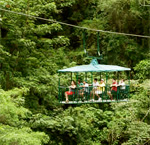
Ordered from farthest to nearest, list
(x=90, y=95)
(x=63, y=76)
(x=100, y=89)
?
(x=63, y=76) < (x=100, y=89) < (x=90, y=95)

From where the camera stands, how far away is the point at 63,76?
13.0 metres

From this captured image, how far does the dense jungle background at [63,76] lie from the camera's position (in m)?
10.3

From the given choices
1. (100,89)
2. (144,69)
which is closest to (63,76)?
(100,89)

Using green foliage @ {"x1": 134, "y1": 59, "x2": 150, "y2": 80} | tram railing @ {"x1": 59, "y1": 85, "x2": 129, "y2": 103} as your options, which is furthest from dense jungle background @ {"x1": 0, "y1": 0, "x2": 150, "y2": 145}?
tram railing @ {"x1": 59, "y1": 85, "x2": 129, "y2": 103}

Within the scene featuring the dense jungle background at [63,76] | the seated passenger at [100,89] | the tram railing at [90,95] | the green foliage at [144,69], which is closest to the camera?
the tram railing at [90,95]

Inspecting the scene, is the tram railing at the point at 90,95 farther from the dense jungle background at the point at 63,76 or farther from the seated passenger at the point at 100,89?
the dense jungle background at the point at 63,76

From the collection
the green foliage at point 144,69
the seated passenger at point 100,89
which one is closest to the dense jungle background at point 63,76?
the green foliage at point 144,69

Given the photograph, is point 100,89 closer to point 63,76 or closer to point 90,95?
point 90,95

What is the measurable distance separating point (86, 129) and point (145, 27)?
6588 mm

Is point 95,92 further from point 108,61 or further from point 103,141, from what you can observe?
point 108,61

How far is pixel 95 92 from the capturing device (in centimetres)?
951

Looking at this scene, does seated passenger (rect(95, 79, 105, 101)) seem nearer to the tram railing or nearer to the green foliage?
the tram railing

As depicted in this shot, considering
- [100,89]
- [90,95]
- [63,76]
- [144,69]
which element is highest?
A: [100,89]

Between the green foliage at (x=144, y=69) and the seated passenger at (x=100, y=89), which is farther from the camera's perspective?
the green foliage at (x=144, y=69)
